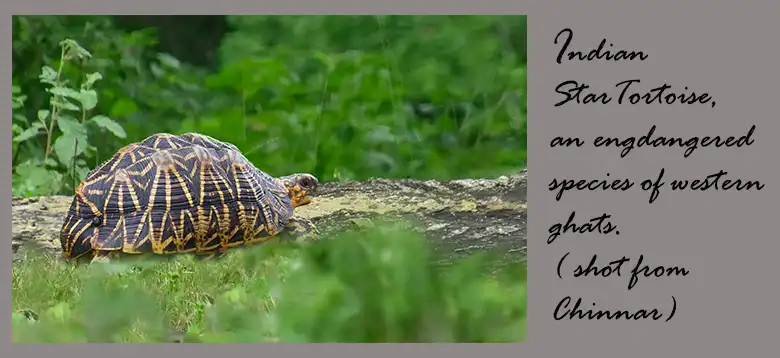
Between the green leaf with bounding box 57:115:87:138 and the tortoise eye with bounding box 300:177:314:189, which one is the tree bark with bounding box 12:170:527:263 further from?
the green leaf with bounding box 57:115:87:138

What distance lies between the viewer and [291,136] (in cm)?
674

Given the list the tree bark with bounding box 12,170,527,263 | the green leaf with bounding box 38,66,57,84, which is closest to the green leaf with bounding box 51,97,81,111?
the green leaf with bounding box 38,66,57,84

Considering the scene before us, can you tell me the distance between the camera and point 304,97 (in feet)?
25.8

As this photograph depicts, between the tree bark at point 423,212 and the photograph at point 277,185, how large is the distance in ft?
0.05

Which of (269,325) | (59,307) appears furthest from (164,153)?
(269,325)

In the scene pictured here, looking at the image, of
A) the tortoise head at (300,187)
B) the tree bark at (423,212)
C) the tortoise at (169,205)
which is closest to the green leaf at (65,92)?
the tree bark at (423,212)

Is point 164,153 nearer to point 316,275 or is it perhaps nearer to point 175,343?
point 175,343

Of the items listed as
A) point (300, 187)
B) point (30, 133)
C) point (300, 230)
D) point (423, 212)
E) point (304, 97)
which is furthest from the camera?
point (304, 97)

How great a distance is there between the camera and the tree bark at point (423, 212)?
498 cm

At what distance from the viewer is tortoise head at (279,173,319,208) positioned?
5469 mm

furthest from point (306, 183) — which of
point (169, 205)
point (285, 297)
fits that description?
point (285, 297)

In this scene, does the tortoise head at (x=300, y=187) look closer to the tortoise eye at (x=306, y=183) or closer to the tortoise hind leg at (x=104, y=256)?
the tortoise eye at (x=306, y=183)

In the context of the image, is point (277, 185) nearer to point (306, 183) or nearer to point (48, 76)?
point (306, 183)

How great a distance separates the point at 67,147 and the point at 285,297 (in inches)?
103
